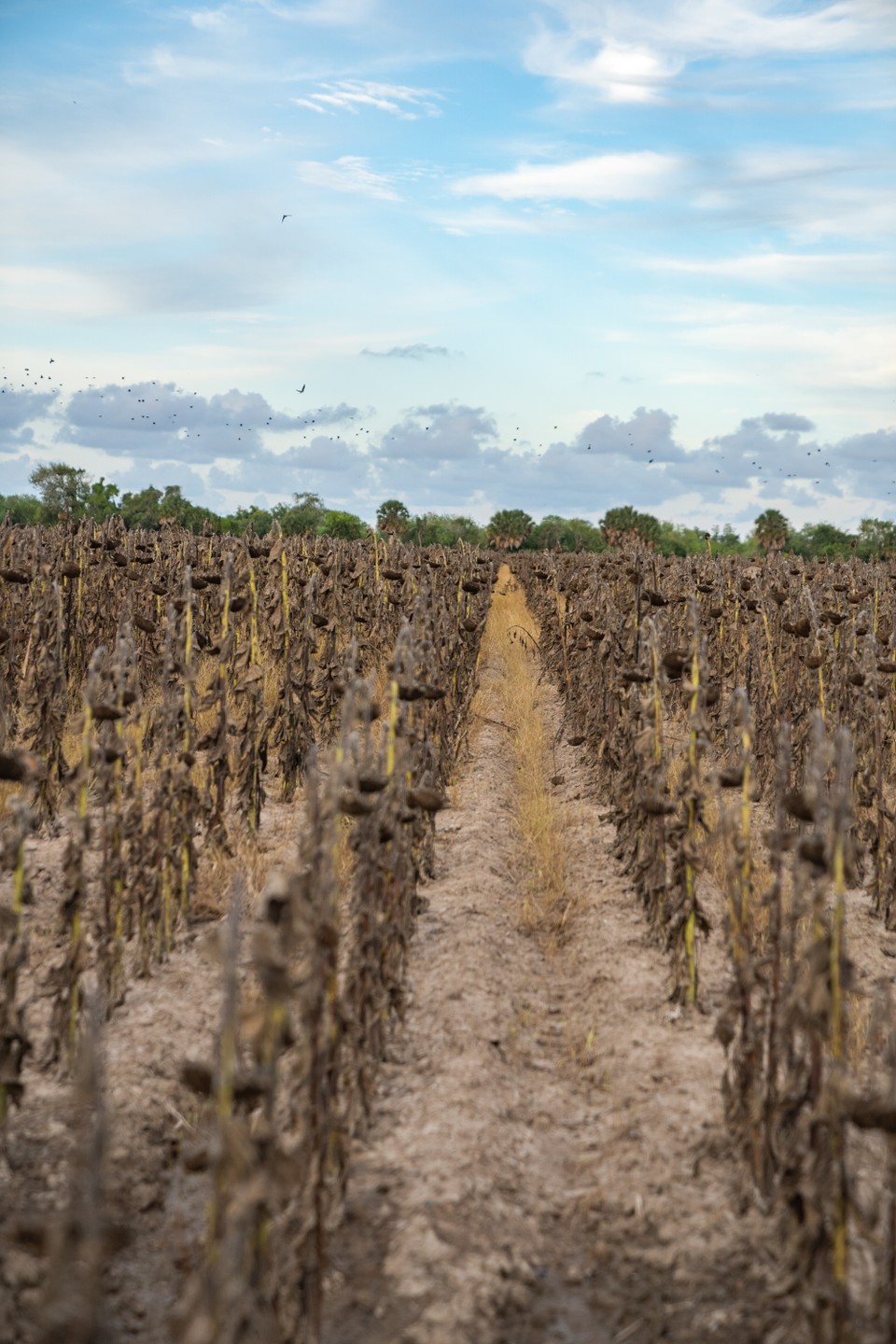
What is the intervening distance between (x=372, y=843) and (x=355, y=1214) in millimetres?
1428

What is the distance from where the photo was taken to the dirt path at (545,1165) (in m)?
4.06

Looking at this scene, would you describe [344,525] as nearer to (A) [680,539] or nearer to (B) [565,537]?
(B) [565,537]

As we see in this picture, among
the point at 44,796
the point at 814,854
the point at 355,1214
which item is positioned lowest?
the point at 355,1214

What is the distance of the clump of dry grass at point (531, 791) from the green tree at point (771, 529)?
30628 millimetres

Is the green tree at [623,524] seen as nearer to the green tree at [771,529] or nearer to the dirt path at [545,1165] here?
the green tree at [771,529]

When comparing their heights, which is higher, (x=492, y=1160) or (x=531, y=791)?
(x=531, y=791)

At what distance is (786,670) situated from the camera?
11.3 meters

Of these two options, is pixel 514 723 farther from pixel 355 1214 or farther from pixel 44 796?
pixel 355 1214

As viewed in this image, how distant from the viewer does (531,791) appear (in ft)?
36.2

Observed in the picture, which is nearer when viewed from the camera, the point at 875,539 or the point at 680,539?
the point at 875,539

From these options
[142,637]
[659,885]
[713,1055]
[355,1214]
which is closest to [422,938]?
[659,885]

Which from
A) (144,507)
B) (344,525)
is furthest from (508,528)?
(144,507)

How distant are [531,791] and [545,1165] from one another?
19.9 feet

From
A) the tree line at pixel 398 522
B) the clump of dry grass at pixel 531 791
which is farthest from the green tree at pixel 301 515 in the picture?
the clump of dry grass at pixel 531 791
